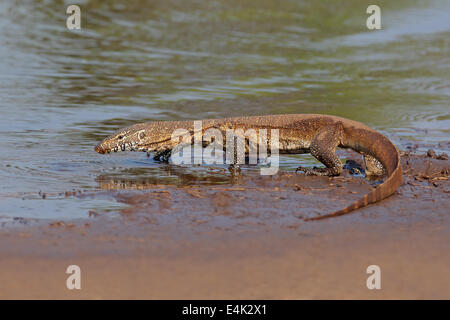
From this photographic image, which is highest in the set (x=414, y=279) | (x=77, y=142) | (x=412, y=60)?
(x=412, y=60)

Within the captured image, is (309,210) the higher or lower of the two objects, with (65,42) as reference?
lower

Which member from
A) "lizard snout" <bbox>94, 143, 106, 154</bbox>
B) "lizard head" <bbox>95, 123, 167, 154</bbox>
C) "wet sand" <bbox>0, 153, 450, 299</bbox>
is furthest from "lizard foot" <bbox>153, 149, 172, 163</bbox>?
"wet sand" <bbox>0, 153, 450, 299</bbox>

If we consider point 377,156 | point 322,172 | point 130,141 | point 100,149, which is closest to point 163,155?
point 130,141

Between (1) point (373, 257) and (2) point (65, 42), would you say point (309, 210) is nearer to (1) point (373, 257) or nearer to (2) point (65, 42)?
(1) point (373, 257)

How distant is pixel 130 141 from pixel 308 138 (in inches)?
87.5

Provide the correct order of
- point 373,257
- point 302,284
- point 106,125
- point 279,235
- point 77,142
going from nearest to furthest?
1. point 302,284
2. point 373,257
3. point 279,235
4. point 77,142
5. point 106,125

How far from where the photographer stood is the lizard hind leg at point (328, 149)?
26.3ft

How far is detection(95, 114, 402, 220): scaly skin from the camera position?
800 cm

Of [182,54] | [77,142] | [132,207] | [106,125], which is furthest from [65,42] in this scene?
[132,207]

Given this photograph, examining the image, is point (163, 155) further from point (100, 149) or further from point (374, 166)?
point (374, 166)

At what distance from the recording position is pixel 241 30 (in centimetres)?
2111

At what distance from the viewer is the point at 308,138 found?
8.42 metres

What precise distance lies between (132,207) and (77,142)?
3.67m

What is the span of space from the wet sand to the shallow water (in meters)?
0.69
